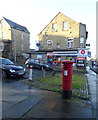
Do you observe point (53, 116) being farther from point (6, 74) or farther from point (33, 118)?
point (6, 74)

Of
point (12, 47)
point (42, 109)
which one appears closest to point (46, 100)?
point (42, 109)

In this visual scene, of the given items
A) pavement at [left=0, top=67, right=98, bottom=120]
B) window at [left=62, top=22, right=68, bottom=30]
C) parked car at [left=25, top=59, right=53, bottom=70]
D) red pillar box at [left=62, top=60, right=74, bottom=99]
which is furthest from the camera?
window at [left=62, top=22, right=68, bottom=30]

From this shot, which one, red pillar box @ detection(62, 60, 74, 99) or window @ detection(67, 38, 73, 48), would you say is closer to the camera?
red pillar box @ detection(62, 60, 74, 99)

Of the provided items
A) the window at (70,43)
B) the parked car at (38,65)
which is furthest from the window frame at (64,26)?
the parked car at (38,65)

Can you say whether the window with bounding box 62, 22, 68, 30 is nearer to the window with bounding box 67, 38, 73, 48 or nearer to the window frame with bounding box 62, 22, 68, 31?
the window frame with bounding box 62, 22, 68, 31

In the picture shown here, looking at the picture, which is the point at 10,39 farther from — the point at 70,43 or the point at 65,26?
the point at 70,43

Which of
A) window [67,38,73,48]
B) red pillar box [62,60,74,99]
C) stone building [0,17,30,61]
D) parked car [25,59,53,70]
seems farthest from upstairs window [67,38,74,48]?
red pillar box [62,60,74,99]

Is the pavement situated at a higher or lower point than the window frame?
lower

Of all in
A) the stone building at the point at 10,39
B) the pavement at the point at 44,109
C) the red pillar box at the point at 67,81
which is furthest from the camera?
the stone building at the point at 10,39

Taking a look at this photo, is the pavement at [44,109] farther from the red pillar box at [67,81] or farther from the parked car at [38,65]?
the parked car at [38,65]

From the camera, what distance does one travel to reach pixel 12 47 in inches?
1746

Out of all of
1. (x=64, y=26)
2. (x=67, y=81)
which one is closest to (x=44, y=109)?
(x=67, y=81)

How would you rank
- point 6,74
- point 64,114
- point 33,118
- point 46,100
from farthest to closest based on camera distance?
point 6,74
point 46,100
point 64,114
point 33,118

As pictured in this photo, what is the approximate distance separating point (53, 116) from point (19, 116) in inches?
38.2
